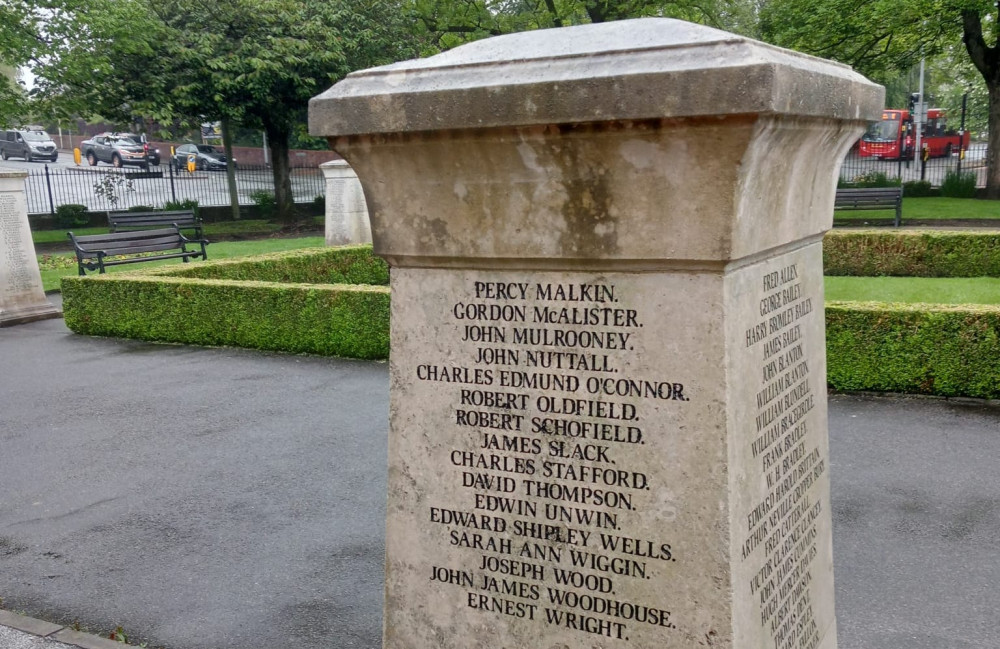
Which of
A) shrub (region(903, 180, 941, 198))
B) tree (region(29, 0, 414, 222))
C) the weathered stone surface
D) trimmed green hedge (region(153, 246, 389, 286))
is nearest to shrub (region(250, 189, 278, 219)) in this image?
tree (region(29, 0, 414, 222))

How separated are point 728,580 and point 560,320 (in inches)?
30.0

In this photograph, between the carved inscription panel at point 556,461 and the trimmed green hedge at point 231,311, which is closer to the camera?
the carved inscription panel at point 556,461

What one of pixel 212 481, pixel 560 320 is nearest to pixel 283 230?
pixel 212 481

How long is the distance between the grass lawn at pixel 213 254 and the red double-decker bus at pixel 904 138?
31.6 meters

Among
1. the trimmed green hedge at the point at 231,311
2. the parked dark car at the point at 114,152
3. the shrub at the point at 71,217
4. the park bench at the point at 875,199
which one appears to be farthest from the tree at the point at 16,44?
the parked dark car at the point at 114,152

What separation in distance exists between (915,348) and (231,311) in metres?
7.67

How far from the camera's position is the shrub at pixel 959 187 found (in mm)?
26750

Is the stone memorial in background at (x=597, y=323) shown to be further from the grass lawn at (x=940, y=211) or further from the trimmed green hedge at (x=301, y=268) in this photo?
the grass lawn at (x=940, y=211)

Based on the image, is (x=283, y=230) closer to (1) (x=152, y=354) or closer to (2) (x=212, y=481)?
(1) (x=152, y=354)

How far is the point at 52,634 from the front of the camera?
436cm

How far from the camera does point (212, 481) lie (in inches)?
261

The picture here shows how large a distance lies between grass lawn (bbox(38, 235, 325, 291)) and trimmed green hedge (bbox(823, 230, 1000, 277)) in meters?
10.8

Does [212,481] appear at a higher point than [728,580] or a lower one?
lower

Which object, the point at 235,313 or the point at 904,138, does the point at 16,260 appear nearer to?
the point at 235,313
